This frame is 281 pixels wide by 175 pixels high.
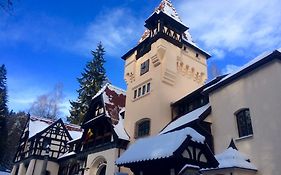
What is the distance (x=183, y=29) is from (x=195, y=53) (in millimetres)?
2650

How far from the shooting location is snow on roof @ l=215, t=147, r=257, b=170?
40.8ft

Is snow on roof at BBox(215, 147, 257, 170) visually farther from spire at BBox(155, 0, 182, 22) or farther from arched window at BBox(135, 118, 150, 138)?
spire at BBox(155, 0, 182, 22)

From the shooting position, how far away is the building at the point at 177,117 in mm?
8453

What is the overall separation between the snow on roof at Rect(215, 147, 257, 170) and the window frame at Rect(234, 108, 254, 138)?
126cm

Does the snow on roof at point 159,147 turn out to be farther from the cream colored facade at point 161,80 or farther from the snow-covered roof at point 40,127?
the snow-covered roof at point 40,127

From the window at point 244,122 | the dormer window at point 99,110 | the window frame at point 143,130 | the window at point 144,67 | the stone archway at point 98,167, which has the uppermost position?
the window at point 144,67

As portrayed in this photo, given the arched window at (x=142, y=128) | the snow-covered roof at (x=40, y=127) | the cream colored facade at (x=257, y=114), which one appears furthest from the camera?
the snow-covered roof at (x=40, y=127)

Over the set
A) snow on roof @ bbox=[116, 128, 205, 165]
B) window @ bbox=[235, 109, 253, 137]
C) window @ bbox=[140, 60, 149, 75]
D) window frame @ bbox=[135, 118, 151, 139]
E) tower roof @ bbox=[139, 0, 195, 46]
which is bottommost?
snow on roof @ bbox=[116, 128, 205, 165]

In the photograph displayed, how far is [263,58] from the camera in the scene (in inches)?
549

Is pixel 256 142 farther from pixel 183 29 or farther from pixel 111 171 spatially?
pixel 183 29

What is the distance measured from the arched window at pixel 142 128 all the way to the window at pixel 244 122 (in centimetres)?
839

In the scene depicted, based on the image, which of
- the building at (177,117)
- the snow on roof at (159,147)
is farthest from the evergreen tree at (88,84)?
the snow on roof at (159,147)

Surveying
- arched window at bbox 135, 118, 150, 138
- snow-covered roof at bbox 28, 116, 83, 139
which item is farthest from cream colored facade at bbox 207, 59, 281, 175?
snow-covered roof at bbox 28, 116, 83, 139

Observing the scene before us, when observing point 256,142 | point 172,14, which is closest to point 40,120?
point 172,14
